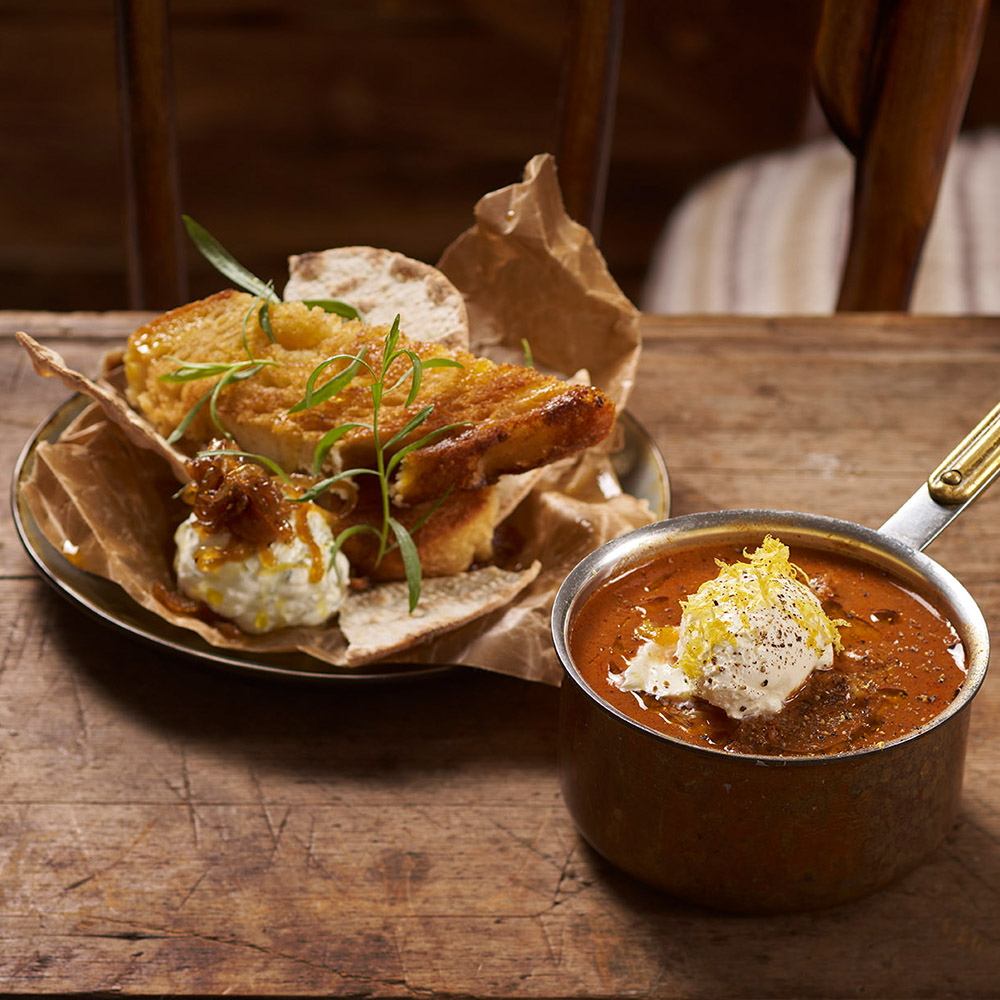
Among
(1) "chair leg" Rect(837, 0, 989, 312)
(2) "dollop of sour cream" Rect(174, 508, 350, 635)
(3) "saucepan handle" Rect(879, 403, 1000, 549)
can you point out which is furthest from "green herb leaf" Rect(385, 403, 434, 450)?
(1) "chair leg" Rect(837, 0, 989, 312)

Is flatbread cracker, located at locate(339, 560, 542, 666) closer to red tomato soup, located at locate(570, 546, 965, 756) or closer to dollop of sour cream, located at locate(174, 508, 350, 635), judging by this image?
Result: dollop of sour cream, located at locate(174, 508, 350, 635)

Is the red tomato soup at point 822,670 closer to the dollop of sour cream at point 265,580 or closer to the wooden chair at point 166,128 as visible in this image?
the dollop of sour cream at point 265,580

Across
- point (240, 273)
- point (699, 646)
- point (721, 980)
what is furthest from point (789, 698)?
point (240, 273)

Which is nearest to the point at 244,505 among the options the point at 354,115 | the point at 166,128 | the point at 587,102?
the point at 166,128

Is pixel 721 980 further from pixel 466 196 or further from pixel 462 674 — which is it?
pixel 466 196

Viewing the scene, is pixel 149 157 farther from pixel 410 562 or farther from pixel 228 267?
pixel 410 562

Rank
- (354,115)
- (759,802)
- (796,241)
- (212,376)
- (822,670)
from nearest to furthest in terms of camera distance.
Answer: (759,802) → (822,670) → (212,376) → (796,241) → (354,115)

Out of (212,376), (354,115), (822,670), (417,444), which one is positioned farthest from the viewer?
(354,115)
